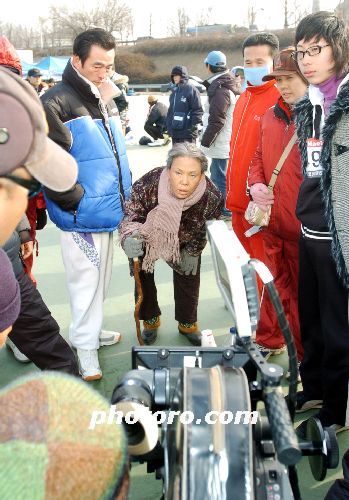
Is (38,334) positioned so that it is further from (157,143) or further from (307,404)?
(157,143)

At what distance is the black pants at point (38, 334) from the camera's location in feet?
7.32

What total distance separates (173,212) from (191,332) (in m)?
0.82

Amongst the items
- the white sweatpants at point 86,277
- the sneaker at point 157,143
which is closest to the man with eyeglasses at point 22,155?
the white sweatpants at point 86,277

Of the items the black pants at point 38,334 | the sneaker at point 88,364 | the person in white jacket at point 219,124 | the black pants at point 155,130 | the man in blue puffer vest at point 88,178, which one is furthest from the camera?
the black pants at point 155,130

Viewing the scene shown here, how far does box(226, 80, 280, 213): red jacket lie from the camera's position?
2941 millimetres

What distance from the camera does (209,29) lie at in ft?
198

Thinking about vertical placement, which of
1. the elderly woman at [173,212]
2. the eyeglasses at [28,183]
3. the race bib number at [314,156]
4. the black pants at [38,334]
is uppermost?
the eyeglasses at [28,183]

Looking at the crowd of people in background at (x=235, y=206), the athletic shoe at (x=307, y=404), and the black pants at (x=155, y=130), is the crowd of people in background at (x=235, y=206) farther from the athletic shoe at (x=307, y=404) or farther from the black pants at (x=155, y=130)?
the black pants at (x=155, y=130)

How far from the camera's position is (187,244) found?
2928 millimetres

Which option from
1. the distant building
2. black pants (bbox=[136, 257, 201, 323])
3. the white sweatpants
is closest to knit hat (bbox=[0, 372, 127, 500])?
the white sweatpants

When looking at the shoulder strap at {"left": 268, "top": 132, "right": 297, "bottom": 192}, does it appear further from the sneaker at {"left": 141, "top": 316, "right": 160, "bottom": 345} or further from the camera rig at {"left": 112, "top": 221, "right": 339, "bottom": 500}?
the camera rig at {"left": 112, "top": 221, "right": 339, "bottom": 500}

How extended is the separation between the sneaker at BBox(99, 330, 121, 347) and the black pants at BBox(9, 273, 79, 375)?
0.70m

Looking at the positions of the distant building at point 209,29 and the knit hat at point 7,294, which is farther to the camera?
the distant building at point 209,29

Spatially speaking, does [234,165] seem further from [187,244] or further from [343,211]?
[343,211]
